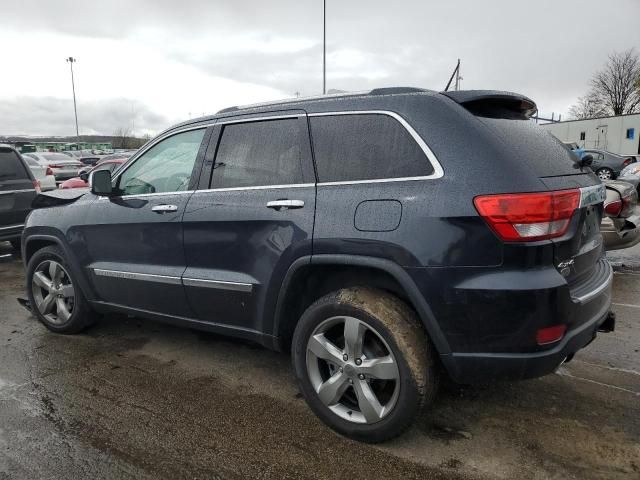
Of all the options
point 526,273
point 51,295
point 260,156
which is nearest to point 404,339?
point 526,273

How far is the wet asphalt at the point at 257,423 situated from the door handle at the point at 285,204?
1.25 meters

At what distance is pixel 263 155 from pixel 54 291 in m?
2.55

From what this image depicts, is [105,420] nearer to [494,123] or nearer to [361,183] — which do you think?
[361,183]

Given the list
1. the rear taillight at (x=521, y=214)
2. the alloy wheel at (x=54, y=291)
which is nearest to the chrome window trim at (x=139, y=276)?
the alloy wheel at (x=54, y=291)

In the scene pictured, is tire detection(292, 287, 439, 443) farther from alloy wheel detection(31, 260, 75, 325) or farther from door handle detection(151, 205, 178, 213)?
alloy wheel detection(31, 260, 75, 325)

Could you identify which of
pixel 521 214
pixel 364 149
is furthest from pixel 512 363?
pixel 364 149

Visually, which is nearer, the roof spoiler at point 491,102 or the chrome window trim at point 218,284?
the roof spoiler at point 491,102

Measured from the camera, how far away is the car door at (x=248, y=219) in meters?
2.88

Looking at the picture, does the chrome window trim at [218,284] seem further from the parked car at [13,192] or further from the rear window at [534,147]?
the parked car at [13,192]

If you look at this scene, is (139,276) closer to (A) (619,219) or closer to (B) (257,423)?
(B) (257,423)

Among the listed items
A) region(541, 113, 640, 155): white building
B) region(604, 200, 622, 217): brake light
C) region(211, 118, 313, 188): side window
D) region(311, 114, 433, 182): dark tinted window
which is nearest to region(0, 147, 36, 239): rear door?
region(211, 118, 313, 188): side window

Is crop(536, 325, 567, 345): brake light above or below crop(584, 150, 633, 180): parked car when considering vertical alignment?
below

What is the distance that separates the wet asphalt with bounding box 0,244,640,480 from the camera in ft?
8.28

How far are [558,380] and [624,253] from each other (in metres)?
5.50
